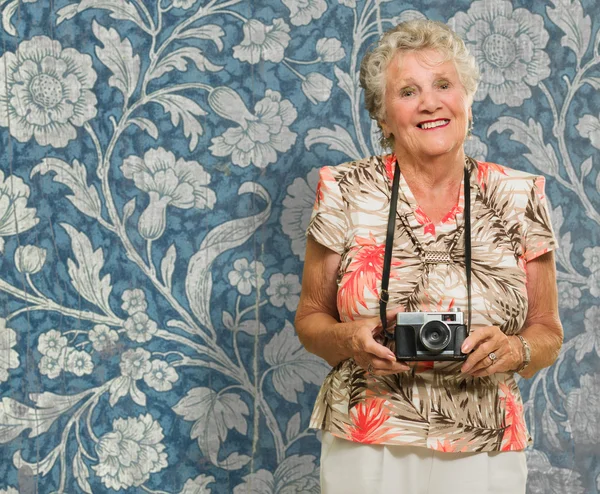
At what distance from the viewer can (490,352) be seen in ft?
4.08

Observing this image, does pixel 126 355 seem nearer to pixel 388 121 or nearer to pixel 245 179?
pixel 245 179

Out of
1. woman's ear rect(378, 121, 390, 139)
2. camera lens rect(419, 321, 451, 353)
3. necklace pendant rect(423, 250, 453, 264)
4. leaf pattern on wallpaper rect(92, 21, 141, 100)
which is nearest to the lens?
camera lens rect(419, 321, 451, 353)

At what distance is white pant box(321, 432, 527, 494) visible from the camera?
4.22ft

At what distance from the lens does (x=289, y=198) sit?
191cm

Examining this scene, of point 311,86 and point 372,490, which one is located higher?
point 311,86

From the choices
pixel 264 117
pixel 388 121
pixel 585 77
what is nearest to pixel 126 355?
pixel 264 117

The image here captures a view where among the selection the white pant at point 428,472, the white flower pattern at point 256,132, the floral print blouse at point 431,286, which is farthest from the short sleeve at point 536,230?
the white flower pattern at point 256,132

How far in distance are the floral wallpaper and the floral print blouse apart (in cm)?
53

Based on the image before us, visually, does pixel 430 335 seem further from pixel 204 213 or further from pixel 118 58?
pixel 118 58

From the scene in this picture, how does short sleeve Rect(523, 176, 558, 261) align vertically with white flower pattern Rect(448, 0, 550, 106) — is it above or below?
below

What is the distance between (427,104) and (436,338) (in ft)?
1.32

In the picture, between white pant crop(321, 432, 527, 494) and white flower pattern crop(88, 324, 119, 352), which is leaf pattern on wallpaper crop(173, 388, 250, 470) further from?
white pant crop(321, 432, 527, 494)

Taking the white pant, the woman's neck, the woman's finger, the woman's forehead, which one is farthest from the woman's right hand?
the woman's forehead

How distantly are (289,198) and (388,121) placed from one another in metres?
0.52
